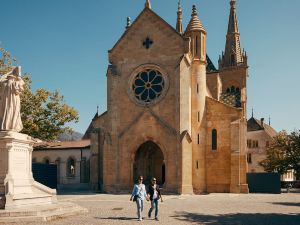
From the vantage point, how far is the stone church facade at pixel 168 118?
1239 inches

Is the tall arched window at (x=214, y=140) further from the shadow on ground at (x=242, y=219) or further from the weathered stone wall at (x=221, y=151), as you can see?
the shadow on ground at (x=242, y=219)

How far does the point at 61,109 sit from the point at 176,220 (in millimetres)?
24795

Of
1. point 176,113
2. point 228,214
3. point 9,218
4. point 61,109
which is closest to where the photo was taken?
point 9,218

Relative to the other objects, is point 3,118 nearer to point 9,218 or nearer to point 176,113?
point 9,218

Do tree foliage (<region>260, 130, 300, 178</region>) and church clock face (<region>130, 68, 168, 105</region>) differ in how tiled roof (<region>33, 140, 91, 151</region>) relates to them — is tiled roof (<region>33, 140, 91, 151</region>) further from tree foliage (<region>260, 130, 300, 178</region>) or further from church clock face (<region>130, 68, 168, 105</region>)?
tree foliage (<region>260, 130, 300, 178</region>)

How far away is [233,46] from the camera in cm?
6131

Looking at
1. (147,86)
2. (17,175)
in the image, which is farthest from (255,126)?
(17,175)

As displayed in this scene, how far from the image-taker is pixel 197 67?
33781 mm

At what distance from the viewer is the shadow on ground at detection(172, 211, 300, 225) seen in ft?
47.8

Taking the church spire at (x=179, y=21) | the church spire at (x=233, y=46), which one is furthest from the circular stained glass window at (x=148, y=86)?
the church spire at (x=233, y=46)

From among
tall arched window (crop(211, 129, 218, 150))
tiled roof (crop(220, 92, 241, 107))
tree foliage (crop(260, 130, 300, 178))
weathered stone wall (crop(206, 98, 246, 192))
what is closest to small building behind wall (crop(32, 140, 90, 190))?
weathered stone wall (crop(206, 98, 246, 192))

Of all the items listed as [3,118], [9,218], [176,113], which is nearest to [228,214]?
[9,218]

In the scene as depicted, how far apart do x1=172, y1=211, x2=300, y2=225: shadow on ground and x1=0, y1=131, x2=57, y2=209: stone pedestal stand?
6.44 metres

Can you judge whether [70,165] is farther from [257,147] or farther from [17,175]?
[257,147]
